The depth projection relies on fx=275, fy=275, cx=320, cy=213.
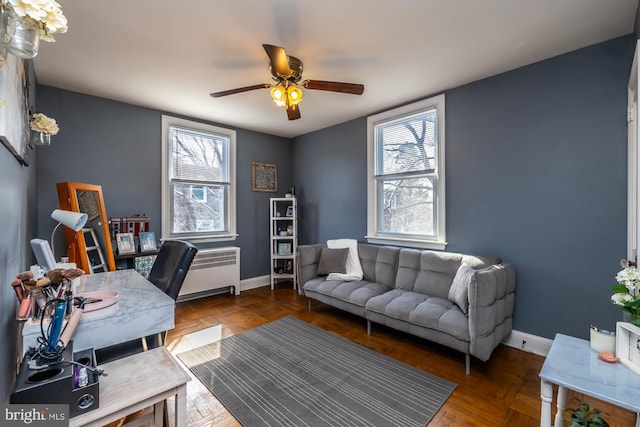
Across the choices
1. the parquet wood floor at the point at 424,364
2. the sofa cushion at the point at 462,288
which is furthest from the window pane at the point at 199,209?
the sofa cushion at the point at 462,288

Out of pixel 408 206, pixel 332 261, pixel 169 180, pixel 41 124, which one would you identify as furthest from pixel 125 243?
pixel 408 206

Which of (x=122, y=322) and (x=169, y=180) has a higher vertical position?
(x=169, y=180)

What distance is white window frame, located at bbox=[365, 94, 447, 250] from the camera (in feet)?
10.3

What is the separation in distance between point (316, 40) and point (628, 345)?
102 inches

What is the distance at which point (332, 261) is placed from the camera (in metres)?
3.56

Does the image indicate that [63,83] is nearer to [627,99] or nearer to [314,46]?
[314,46]

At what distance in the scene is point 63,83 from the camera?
2.90 metres

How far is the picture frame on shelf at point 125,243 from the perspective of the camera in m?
3.20

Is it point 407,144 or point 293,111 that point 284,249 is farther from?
point 293,111

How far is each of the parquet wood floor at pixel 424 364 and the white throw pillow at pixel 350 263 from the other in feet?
1.55

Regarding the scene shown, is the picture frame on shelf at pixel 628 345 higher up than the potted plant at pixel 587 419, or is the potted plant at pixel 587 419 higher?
the picture frame on shelf at pixel 628 345

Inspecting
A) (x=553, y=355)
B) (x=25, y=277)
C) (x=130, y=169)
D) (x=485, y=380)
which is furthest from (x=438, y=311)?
(x=130, y=169)

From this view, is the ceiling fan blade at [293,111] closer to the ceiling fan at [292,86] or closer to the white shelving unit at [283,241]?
the ceiling fan at [292,86]

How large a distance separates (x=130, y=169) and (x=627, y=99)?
4921 millimetres
